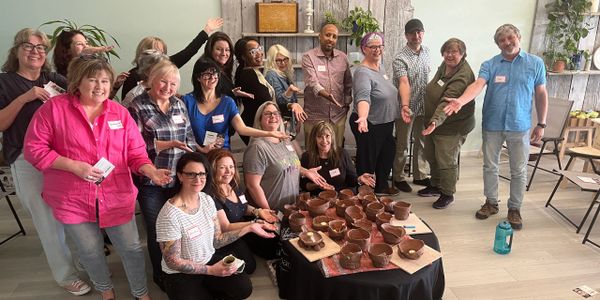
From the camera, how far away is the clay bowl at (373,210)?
2381 millimetres

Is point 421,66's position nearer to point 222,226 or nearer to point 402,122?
point 402,122

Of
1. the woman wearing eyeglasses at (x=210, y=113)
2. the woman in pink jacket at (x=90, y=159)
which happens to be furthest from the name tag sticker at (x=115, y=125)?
the woman wearing eyeglasses at (x=210, y=113)

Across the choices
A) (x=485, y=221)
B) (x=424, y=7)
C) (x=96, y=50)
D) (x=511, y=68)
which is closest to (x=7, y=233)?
(x=96, y=50)

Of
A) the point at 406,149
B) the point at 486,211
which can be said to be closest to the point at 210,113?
the point at 406,149

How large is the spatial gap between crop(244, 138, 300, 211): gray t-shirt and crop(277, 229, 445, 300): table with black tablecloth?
0.77 metres

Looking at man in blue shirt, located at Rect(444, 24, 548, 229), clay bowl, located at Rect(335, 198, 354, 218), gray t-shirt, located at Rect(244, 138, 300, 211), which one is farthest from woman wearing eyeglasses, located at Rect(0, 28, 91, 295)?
man in blue shirt, located at Rect(444, 24, 548, 229)

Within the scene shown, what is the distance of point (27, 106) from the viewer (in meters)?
2.31

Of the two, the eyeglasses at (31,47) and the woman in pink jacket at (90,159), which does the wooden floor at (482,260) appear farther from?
the eyeglasses at (31,47)

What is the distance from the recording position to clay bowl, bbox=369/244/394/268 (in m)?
1.92

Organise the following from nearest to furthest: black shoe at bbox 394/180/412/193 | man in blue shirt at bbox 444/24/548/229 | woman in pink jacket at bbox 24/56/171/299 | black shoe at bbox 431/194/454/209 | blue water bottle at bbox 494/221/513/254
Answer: woman in pink jacket at bbox 24/56/171/299
blue water bottle at bbox 494/221/513/254
man in blue shirt at bbox 444/24/548/229
black shoe at bbox 431/194/454/209
black shoe at bbox 394/180/412/193

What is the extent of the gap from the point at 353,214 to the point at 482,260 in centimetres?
117

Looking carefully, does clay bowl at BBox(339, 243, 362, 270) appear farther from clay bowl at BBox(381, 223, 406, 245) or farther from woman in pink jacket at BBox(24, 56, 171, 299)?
woman in pink jacket at BBox(24, 56, 171, 299)

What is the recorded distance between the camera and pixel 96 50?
282 cm

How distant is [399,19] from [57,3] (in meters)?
3.65
